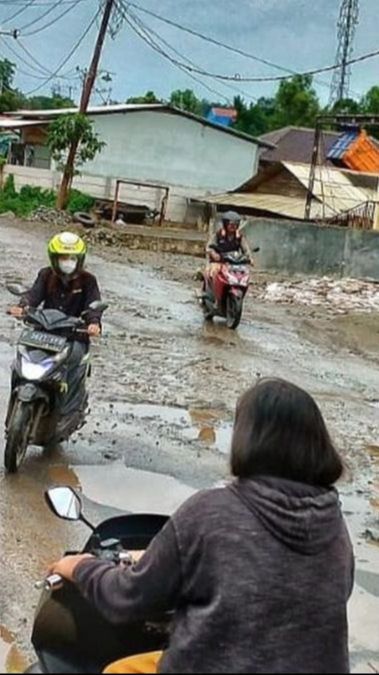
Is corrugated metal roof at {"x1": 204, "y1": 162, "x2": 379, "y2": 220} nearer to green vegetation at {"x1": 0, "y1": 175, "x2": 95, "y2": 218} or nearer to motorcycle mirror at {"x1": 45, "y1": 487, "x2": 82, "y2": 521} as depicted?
green vegetation at {"x1": 0, "y1": 175, "x2": 95, "y2": 218}

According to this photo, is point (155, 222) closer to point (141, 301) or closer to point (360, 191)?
point (360, 191)

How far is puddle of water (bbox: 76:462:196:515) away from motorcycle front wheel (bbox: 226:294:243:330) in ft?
20.8

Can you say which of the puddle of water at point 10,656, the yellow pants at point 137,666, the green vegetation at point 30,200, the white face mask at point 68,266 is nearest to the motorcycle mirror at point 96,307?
the white face mask at point 68,266

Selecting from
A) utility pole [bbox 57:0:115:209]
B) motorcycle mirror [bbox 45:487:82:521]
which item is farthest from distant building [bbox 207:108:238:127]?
motorcycle mirror [bbox 45:487:82:521]

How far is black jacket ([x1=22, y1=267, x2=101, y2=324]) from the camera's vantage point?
6.30m

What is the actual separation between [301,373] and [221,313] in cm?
288

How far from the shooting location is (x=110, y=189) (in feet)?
121

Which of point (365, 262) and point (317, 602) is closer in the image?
point (317, 602)

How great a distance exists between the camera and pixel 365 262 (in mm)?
19250

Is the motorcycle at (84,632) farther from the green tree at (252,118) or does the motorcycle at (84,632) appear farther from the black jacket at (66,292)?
the green tree at (252,118)

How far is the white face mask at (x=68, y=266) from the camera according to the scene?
6117mm

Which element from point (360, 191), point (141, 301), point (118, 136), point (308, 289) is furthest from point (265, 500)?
point (118, 136)

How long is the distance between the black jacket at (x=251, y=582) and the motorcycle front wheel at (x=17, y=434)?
372cm

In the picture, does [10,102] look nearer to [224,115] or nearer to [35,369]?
[224,115]
